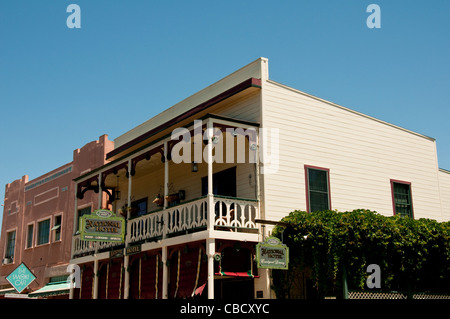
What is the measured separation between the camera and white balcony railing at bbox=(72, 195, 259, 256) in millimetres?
13906

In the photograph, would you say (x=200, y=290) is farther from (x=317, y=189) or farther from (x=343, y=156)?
(x=343, y=156)

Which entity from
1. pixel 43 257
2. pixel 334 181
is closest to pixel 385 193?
pixel 334 181

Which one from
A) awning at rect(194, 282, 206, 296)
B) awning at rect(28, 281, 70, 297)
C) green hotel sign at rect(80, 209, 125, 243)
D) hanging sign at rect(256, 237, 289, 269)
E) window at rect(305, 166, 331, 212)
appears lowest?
awning at rect(194, 282, 206, 296)

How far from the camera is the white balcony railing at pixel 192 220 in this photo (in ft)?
45.6

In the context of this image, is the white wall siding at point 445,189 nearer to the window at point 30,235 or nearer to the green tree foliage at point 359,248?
the green tree foliage at point 359,248

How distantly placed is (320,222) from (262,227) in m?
1.62

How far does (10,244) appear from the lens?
31.0m

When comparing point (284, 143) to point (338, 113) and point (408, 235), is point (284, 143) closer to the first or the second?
point (338, 113)

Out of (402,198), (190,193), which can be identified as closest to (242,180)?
(190,193)

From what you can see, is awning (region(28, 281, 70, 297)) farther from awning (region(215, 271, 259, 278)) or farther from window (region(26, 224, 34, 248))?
awning (region(215, 271, 259, 278))

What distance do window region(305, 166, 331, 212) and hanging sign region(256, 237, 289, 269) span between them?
263cm

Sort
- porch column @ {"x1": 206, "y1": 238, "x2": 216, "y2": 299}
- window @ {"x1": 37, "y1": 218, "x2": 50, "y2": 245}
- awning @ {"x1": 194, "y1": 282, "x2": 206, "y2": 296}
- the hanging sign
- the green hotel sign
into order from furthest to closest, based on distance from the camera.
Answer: window @ {"x1": 37, "y1": 218, "x2": 50, "y2": 245} < the green hotel sign < awning @ {"x1": 194, "y1": 282, "x2": 206, "y2": 296} < porch column @ {"x1": 206, "y1": 238, "x2": 216, "y2": 299} < the hanging sign

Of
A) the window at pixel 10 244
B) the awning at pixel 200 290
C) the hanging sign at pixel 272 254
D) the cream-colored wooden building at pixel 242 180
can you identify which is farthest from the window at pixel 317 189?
the window at pixel 10 244

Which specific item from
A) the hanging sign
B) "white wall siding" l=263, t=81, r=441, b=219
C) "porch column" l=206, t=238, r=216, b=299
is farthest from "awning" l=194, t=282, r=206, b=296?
"white wall siding" l=263, t=81, r=441, b=219
